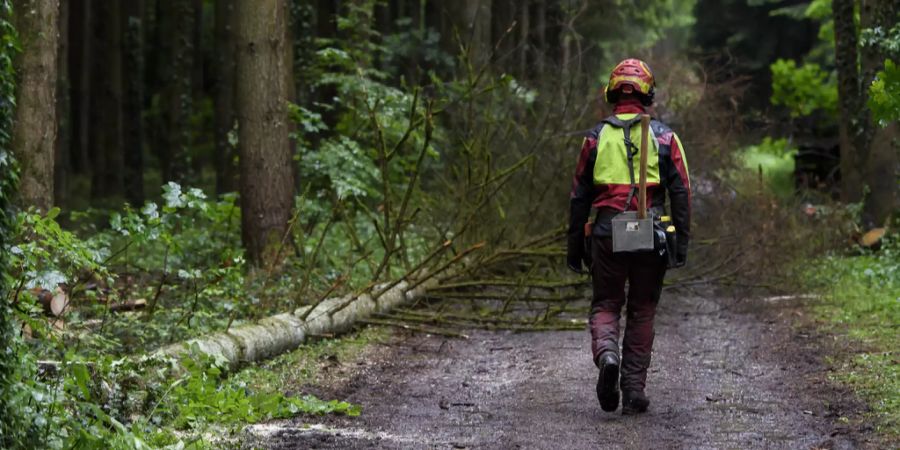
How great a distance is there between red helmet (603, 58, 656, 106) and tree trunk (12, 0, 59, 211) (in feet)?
17.7

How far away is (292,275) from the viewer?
12398mm

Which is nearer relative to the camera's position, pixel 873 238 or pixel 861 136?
pixel 873 238

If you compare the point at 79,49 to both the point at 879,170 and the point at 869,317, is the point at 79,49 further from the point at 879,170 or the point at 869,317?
the point at 869,317

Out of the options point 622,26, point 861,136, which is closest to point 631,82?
point 861,136

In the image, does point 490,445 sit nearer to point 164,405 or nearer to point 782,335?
point 164,405

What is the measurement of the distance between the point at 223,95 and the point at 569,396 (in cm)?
2064

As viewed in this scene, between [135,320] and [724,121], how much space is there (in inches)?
431

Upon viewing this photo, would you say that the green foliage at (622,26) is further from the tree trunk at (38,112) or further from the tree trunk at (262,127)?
the tree trunk at (38,112)

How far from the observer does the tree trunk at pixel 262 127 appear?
13.9m

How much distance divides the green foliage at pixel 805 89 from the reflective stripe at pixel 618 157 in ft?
88.9

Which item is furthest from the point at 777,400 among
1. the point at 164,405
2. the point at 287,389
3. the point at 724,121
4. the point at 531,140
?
the point at 724,121

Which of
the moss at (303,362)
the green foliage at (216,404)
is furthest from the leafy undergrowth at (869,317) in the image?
the moss at (303,362)

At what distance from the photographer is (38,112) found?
428 inches

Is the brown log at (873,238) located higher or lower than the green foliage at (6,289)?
lower
